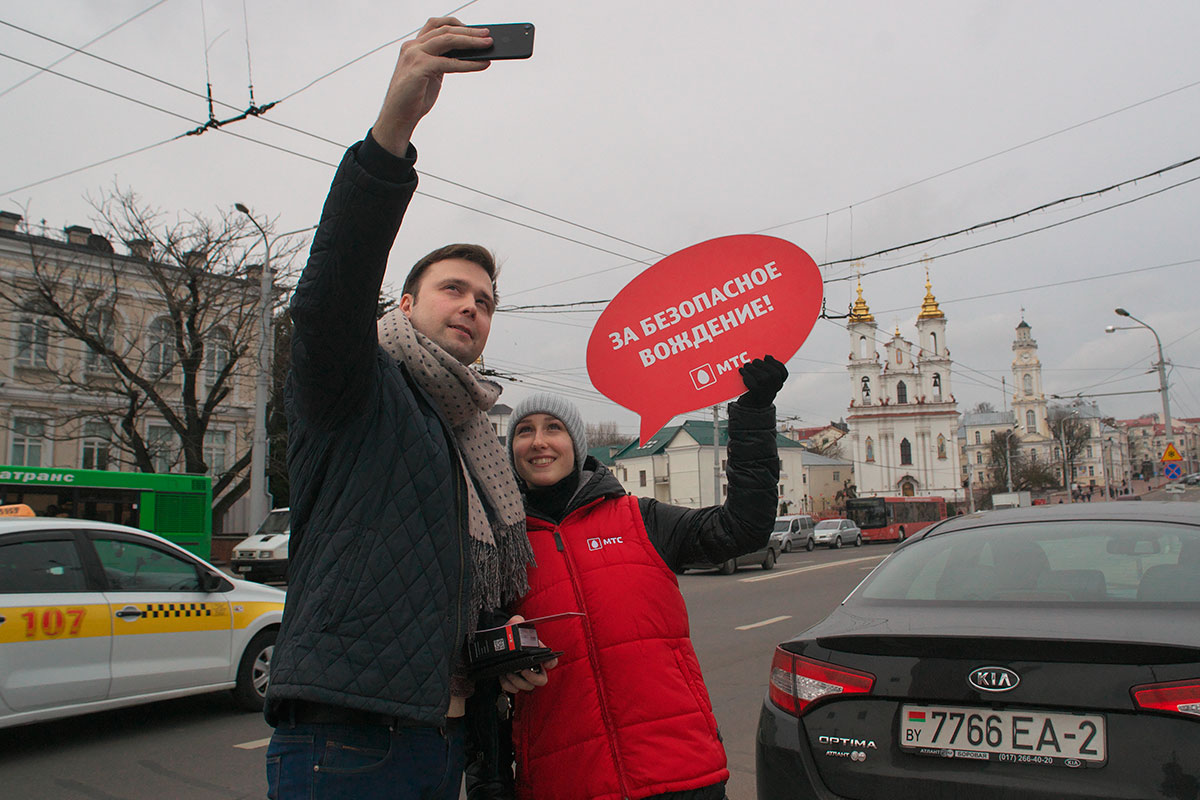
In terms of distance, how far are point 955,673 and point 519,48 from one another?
218 cm

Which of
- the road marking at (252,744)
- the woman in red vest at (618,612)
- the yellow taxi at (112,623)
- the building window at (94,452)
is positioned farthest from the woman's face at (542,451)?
the building window at (94,452)

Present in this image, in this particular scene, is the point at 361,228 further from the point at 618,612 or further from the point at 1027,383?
the point at 1027,383

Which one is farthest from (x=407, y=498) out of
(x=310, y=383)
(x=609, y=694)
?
(x=609, y=694)

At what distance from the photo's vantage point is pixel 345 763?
146 cm

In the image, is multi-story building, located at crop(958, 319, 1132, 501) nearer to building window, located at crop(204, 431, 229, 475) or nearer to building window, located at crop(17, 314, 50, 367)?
building window, located at crop(204, 431, 229, 475)

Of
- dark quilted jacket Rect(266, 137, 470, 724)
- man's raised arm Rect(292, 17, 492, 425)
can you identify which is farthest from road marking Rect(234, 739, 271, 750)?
man's raised arm Rect(292, 17, 492, 425)

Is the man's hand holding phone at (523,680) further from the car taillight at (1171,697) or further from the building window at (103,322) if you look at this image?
the building window at (103,322)

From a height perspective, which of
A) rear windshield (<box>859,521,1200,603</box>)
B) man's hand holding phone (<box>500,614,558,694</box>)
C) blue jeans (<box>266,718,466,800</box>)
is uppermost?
rear windshield (<box>859,521,1200,603</box>)

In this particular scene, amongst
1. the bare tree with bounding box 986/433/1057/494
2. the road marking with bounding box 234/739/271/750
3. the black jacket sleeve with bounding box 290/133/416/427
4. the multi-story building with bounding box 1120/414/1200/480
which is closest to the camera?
the black jacket sleeve with bounding box 290/133/416/427

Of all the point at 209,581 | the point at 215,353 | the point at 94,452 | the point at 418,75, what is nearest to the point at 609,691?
the point at 418,75

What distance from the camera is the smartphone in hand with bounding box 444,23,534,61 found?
1.48 m

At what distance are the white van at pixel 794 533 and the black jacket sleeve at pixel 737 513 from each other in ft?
107

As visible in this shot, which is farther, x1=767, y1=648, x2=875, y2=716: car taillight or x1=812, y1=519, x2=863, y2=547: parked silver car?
x1=812, y1=519, x2=863, y2=547: parked silver car

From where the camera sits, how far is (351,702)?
142 cm
